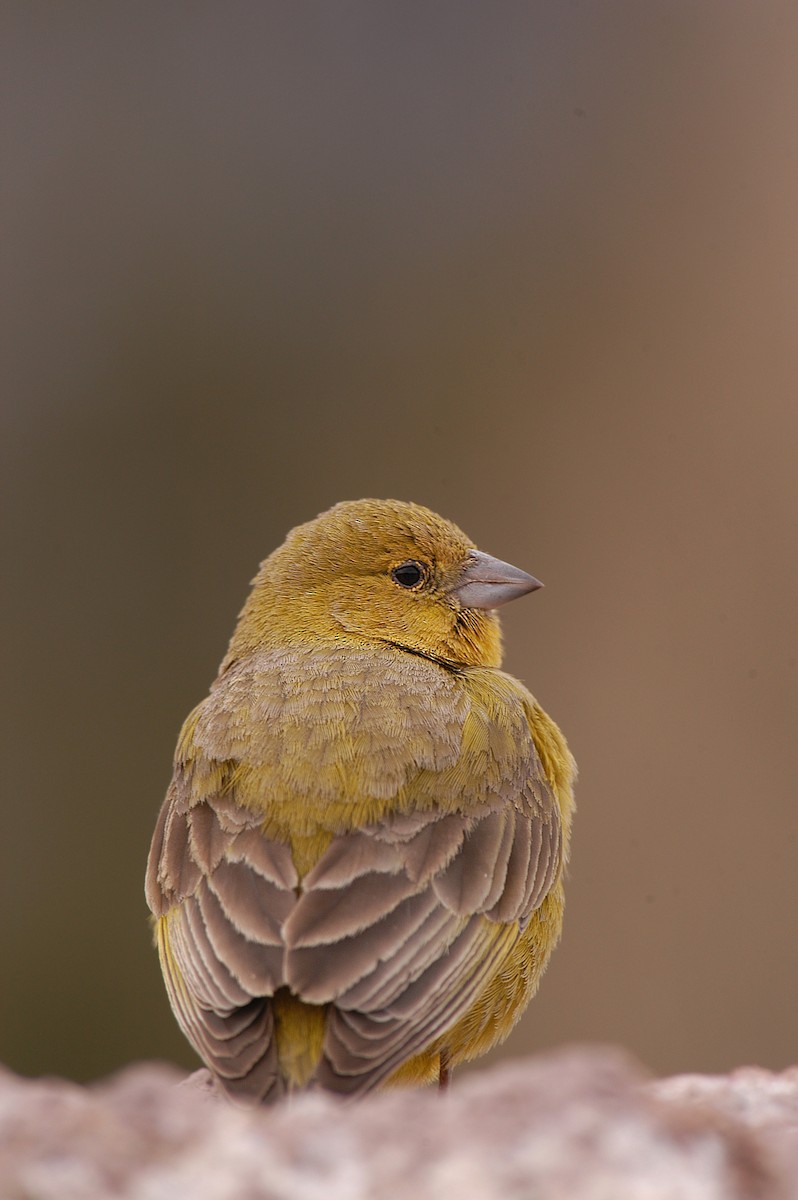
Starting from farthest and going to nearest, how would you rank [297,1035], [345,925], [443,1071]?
[443,1071] → [345,925] → [297,1035]

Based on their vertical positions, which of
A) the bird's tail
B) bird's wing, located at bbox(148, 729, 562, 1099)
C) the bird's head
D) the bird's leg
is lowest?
the bird's leg

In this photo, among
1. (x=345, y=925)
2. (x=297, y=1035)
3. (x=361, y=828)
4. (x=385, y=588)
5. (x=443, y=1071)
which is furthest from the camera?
(x=385, y=588)

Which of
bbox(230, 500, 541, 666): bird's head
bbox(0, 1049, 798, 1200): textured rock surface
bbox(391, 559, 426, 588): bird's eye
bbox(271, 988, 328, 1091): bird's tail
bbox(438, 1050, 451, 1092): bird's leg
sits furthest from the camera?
bbox(391, 559, 426, 588): bird's eye

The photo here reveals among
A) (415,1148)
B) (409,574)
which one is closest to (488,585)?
(409,574)

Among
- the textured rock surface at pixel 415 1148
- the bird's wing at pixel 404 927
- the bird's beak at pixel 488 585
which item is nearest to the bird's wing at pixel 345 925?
the bird's wing at pixel 404 927

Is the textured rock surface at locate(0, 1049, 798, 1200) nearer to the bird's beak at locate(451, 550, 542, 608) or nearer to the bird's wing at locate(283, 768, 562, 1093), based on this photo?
the bird's wing at locate(283, 768, 562, 1093)

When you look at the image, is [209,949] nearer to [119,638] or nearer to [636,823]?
[636,823]

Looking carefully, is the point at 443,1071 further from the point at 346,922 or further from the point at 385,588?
the point at 385,588

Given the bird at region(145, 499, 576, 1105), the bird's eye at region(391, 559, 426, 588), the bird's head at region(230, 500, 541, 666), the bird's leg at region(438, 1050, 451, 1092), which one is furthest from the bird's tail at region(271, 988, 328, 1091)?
the bird's eye at region(391, 559, 426, 588)
